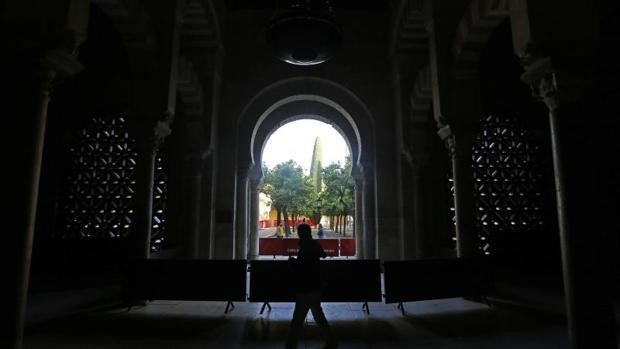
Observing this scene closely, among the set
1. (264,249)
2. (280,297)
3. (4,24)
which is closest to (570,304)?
(280,297)

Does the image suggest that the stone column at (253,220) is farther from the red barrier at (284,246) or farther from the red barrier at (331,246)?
the red barrier at (331,246)

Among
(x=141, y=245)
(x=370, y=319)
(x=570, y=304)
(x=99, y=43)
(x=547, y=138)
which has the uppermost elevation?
(x=99, y=43)

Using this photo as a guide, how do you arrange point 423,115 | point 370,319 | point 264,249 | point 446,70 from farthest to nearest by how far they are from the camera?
point 264,249 < point 423,115 < point 446,70 < point 370,319

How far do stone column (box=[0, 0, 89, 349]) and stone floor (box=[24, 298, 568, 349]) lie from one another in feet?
3.97

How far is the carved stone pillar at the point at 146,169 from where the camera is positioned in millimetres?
6090

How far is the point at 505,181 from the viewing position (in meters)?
9.81

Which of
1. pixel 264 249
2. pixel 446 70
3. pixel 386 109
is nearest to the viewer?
pixel 446 70

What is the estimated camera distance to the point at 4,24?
3500mm

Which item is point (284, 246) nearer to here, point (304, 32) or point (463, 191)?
point (463, 191)

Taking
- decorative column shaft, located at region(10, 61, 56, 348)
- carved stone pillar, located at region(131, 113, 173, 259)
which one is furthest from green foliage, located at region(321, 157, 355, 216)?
decorative column shaft, located at region(10, 61, 56, 348)

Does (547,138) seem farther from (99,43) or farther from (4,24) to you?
(99,43)

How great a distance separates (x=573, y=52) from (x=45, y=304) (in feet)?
26.7

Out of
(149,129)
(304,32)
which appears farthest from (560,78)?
(149,129)

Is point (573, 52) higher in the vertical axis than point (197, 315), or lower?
higher
